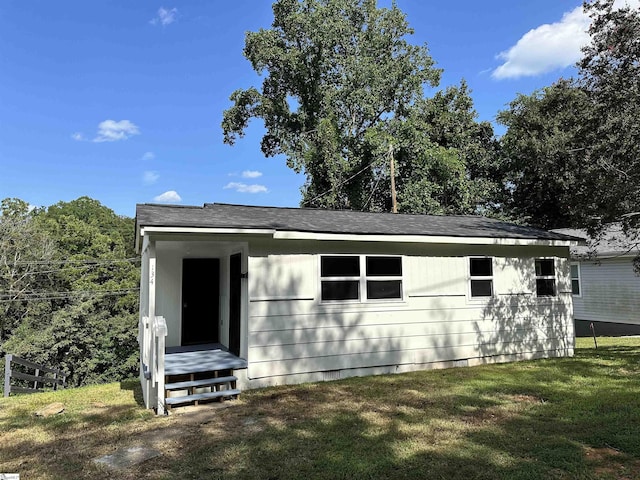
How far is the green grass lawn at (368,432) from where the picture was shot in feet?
11.9

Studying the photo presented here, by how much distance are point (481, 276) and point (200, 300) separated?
6.27m

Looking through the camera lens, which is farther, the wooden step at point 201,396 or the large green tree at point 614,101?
the large green tree at point 614,101

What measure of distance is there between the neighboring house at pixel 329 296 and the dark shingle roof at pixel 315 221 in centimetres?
4

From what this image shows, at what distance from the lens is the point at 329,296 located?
739 centimetres

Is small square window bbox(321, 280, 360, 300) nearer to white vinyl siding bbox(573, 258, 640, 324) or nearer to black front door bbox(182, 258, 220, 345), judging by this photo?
black front door bbox(182, 258, 220, 345)

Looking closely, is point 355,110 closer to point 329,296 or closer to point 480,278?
point 480,278

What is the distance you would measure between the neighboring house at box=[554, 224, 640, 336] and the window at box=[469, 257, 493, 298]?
24.1 ft

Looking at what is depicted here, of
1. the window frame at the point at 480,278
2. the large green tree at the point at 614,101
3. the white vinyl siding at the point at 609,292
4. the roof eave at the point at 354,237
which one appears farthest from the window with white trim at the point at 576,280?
the window frame at the point at 480,278

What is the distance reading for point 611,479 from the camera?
10.6 ft

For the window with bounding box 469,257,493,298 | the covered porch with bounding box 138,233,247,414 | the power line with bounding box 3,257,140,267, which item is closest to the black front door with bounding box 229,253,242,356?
the covered porch with bounding box 138,233,247,414

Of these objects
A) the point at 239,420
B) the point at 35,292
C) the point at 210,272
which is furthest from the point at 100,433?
the point at 35,292

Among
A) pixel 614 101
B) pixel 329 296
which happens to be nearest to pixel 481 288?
pixel 329 296

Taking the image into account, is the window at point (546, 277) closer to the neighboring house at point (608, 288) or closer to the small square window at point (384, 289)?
the small square window at point (384, 289)

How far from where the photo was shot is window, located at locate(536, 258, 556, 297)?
30.1ft
